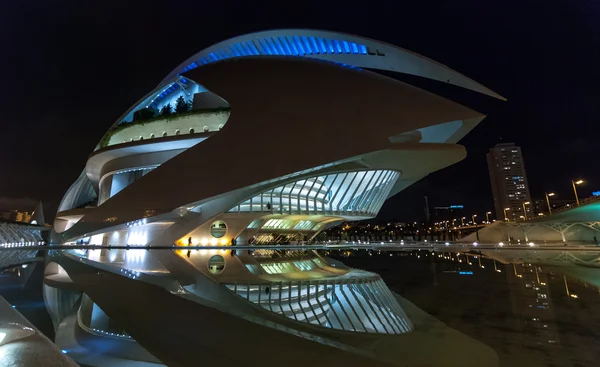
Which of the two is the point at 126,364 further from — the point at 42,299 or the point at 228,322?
the point at 42,299

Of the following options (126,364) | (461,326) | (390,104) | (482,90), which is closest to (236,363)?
(126,364)

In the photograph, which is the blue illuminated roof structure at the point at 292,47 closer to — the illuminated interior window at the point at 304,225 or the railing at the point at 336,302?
the illuminated interior window at the point at 304,225

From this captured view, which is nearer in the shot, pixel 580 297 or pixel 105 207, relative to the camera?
pixel 580 297

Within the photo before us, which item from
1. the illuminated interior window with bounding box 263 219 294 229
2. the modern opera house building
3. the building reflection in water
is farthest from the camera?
the illuminated interior window with bounding box 263 219 294 229

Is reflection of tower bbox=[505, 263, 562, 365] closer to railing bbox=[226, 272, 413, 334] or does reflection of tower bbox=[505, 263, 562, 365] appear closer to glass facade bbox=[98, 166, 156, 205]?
railing bbox=[226, 272, 413, 334]

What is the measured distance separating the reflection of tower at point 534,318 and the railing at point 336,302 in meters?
1.14

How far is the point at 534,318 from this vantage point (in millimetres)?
3645

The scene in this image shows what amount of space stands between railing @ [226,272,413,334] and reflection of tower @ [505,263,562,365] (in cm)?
114

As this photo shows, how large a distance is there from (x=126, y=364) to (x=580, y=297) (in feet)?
21.4

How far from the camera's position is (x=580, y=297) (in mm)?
4809

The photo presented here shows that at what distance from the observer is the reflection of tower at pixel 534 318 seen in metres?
2.70

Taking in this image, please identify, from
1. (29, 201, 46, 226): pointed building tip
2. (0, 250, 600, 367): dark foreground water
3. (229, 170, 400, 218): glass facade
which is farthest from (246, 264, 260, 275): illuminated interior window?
(29, 201, 46, 226): pointed building tip

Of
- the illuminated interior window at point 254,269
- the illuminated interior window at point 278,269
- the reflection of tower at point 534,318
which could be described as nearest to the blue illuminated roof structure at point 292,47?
the illuminated interior window at point 278,269

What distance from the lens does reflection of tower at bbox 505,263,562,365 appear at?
2699mm
